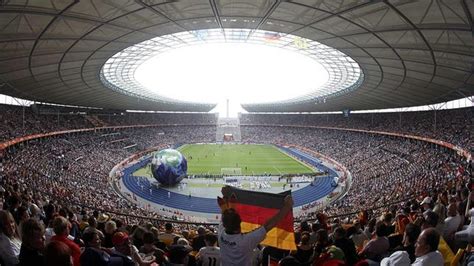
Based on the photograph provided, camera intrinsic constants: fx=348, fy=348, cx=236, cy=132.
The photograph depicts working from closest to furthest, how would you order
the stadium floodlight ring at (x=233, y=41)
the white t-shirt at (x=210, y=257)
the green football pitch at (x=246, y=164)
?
the white t-shirt at (x=210, y=257) → the stadium floodlight ring at (x=233, y=41) → the green football pitch at (x=246, y=164)

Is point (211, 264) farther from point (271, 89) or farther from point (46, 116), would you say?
point (271, 89)

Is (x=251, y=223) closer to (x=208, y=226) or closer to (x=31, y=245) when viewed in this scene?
(x=31, y=245)

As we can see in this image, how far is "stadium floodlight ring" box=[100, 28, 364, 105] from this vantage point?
22.6m

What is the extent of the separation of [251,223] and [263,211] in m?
0.41

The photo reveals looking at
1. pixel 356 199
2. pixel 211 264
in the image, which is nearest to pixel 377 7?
pixel 211 264

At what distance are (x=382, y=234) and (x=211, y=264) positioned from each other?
2.88 m

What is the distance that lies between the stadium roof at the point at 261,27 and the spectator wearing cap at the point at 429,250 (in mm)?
8741

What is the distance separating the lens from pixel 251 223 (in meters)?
6.06

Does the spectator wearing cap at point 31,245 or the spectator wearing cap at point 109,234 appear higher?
the spectator wearing cap at point 31,245

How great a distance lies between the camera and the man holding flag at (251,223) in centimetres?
390

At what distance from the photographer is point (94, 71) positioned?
1093 inches

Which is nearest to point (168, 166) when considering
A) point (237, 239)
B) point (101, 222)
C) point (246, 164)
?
point (246, 164)

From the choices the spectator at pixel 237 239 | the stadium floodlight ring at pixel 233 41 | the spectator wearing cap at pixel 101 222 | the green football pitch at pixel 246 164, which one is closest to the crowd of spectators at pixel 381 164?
the green football pitch at pixel 246 164

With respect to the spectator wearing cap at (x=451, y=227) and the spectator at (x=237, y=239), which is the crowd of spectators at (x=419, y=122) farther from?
the spectator at (x=237, y=239)
